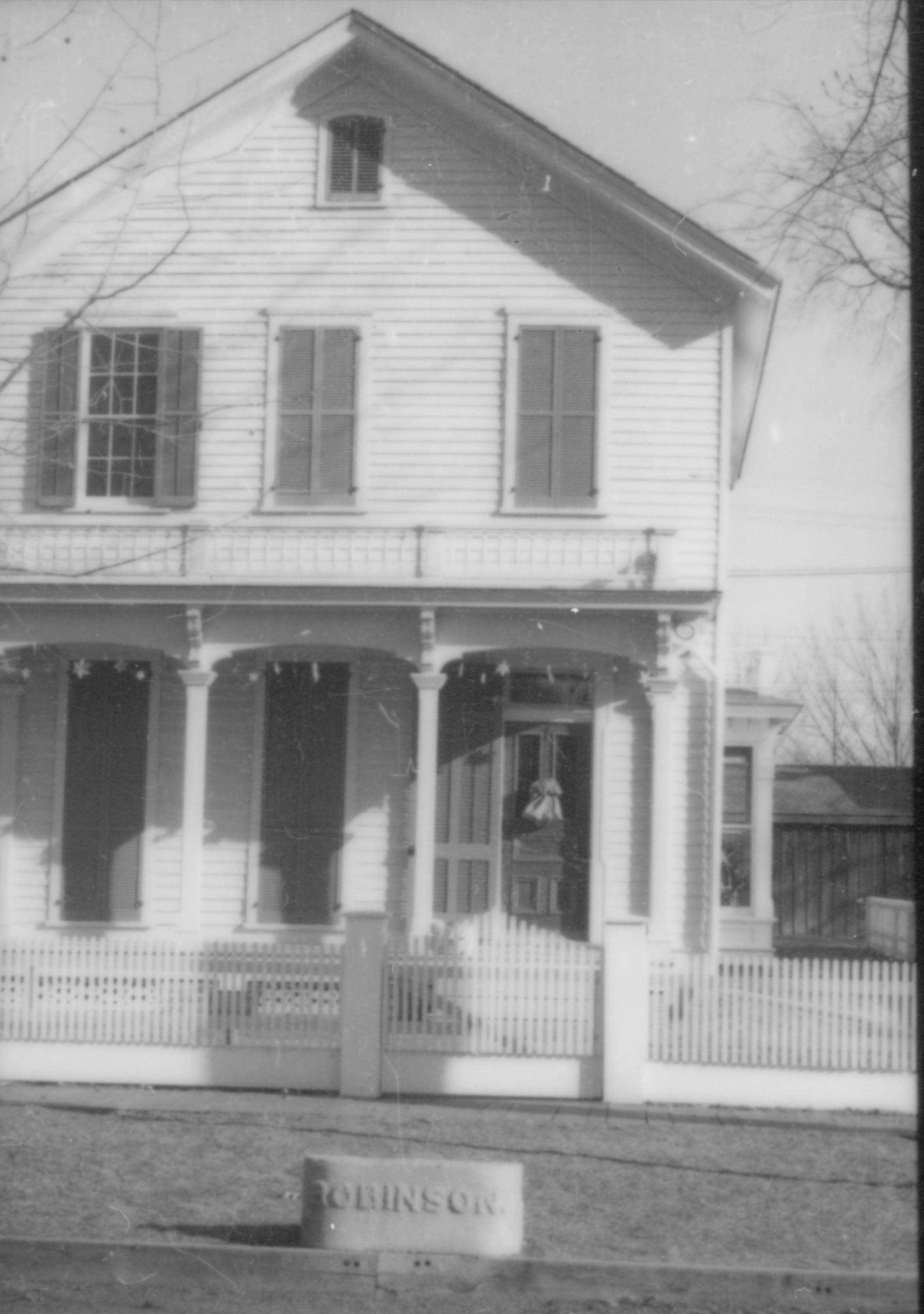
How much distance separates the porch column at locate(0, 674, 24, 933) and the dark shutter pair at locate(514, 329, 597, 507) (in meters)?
3.26

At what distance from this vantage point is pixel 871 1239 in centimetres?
609

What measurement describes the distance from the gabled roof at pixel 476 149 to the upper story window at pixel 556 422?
72 cm

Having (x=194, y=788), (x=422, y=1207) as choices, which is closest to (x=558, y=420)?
(x=194, y=788)

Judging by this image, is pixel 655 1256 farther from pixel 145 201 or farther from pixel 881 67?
pixel 145 201

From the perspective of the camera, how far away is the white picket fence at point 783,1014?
8.53 meters

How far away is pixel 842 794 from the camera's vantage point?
8734mm

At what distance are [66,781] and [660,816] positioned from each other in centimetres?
354

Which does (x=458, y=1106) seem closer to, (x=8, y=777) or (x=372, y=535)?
(x=8, y=777)

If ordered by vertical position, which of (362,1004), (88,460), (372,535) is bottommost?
(362,1004)

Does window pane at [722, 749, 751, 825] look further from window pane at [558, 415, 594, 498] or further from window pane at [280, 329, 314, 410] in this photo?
window pane at [280, 329, 314, 410]

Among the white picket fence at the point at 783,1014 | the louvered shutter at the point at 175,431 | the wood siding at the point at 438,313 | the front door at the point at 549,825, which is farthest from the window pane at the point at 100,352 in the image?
the white picket fence at the point at 783,1014

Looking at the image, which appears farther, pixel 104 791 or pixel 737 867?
pixel 737 867

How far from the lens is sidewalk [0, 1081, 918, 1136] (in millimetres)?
8125

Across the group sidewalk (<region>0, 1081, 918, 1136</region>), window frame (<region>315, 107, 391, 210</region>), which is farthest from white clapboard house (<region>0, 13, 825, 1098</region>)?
sidewalk (<region>0, 1081, 918, 1136</region>)
